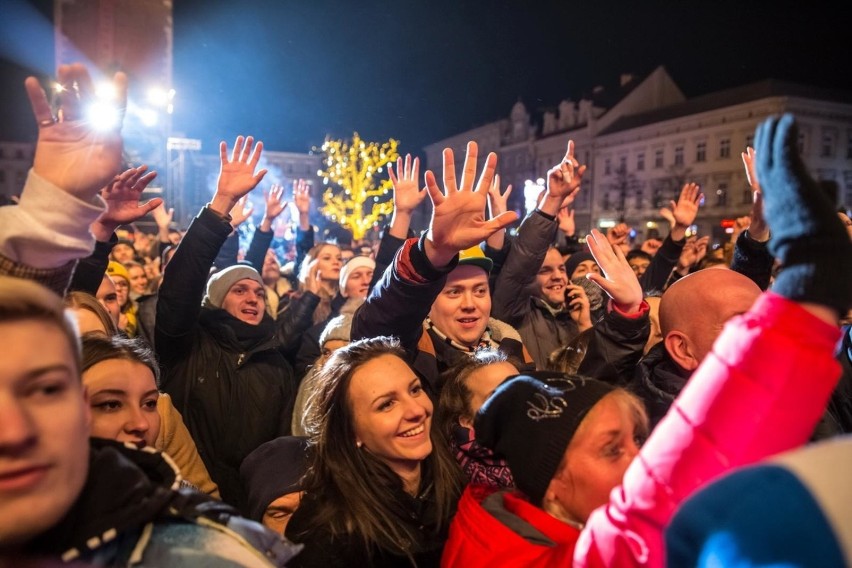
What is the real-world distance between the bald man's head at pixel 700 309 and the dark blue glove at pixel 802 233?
4.69ft

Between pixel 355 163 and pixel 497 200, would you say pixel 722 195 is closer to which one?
pixel 355 163

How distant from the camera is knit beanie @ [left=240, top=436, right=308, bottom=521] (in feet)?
8.90

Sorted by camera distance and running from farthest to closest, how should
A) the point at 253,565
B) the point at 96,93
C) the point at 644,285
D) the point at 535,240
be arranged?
the point at 644,285
the point at 535,240
the point at 96,93
the point at 253,565

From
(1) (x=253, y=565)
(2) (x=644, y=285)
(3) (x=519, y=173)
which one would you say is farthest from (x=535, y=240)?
(3) (x=519, y=173)

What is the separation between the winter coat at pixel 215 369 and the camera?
372 cm

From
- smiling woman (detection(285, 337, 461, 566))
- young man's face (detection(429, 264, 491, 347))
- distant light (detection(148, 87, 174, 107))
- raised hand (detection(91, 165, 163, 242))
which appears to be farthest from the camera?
distant light (detection(148, 87, 174, 107))

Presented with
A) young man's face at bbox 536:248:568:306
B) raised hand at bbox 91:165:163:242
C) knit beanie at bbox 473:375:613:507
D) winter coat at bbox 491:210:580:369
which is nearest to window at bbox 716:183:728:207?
young man's face at bbox 536:248:568:306

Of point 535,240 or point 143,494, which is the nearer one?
point 143,494

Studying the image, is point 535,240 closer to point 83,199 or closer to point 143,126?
point 83,199

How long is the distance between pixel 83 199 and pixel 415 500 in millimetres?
1607

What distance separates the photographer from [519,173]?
62.0m

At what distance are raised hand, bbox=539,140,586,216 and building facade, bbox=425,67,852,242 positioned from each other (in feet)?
123

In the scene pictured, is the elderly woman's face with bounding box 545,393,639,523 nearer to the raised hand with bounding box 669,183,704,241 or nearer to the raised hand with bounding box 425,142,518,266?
the raised hand with bounding box 425,142,518,266

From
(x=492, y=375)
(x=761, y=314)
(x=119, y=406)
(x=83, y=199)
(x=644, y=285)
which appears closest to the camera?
(x=761, y=314)
